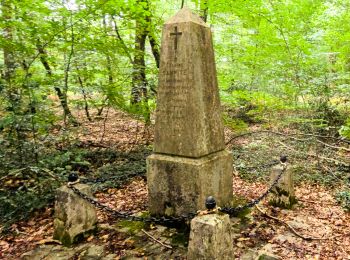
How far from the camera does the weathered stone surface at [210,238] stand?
2631 mm

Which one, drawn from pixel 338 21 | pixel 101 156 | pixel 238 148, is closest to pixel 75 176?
pixel 101 156

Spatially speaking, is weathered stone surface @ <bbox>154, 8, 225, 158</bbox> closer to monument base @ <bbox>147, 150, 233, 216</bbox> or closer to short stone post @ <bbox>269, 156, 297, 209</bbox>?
monument base @ <bbox>147, 150, 233, 216</bbox>

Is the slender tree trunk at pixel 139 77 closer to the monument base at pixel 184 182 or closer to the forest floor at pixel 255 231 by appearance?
the forest floor at pixel 255 231

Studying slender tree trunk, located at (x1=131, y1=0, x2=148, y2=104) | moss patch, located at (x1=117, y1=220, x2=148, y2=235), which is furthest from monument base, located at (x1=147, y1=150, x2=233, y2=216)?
slender tree trunk, located at (x1=131, y1=0, x2=148, y2=104)

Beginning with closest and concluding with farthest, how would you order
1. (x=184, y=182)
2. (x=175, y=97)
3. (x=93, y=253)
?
(x=93, y=253), (x=184, y=182), (x=175, y=97)

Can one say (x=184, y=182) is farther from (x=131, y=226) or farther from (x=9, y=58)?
(x=9, y=58)

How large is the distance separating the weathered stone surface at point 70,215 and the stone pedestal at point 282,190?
10.1 ft

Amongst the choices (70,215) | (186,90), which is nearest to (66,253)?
(70,215)

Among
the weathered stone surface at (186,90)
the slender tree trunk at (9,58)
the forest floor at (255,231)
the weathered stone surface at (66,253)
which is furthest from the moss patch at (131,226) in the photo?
the slender tree trunk at (9,58)

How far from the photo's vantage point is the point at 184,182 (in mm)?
4148

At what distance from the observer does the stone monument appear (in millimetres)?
4102

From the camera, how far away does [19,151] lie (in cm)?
584

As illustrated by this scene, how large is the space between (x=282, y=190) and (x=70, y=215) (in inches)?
135

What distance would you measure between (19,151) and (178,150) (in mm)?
3478
